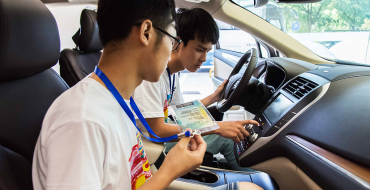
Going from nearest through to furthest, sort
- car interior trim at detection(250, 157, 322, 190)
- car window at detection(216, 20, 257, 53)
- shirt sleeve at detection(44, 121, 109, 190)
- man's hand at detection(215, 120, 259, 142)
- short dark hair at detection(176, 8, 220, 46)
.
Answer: shirt sleeve at detection(44, 121, 109, 190)
car interior trim at detection(250, 157, 322, 190)
man's hand at detection(215, 120, 259, 142)
short dark hair at detection(176, 8, 220, 46)
car window at detection(216, 20, 257, 53)

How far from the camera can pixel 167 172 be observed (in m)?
0.62

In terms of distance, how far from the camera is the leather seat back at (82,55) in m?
1.50

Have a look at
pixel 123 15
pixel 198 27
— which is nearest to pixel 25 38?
pixel 123 15

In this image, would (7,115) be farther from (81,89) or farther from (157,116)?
(157,116)

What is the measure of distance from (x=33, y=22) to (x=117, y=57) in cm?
34

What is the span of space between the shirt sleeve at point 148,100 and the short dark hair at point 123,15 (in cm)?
46

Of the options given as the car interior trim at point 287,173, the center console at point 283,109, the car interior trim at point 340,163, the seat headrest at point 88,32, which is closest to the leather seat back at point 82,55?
the seat headrest at point 88,32

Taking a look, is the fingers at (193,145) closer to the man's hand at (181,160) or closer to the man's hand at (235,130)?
the man's hand at (181,160)

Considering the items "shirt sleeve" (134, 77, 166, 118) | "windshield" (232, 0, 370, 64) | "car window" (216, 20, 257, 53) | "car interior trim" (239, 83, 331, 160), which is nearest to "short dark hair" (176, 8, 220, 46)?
"shirt sleeve" (134, 77, 166, 118)

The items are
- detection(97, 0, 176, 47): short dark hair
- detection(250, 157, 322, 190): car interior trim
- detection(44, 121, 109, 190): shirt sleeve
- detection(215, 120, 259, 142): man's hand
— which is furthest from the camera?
detection(215, 120, 259, 142): man's hand

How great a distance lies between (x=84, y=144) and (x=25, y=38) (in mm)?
441

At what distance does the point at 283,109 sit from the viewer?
1.01 metres

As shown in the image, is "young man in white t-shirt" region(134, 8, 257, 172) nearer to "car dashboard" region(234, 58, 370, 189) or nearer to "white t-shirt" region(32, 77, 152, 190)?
"car dashboard" region(234, 58, 370, 189)

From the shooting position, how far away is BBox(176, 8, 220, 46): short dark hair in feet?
3.85
